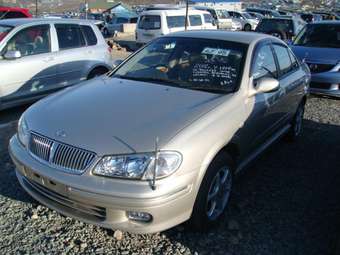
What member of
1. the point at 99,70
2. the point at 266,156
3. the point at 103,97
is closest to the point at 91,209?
the point at 103,97

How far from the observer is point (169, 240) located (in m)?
3.26

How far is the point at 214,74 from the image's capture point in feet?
13.1

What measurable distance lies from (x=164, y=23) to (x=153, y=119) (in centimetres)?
1432

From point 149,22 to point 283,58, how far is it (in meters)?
13.1

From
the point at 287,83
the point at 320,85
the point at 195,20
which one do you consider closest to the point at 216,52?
the point at 287,83

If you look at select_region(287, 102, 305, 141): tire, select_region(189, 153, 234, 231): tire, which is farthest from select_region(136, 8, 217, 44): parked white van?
select_region(189, 153, 234, 231): tire

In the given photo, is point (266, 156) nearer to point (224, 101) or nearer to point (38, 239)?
point (224, 101)

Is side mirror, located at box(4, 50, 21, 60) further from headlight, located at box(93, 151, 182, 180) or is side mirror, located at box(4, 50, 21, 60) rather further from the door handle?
headlight, located at box(93, 151, 182, 180)

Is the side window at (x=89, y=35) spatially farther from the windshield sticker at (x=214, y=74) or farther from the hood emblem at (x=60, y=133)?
the hood emblem at (x=60, y=133)

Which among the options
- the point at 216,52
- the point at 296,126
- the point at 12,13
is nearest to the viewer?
the point at 216,52

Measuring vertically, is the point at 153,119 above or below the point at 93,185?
above

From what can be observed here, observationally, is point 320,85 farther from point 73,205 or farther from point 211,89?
point 73,205

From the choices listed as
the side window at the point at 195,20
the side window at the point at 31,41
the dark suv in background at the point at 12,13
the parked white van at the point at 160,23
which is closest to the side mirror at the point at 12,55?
the side window at the point at 31,41

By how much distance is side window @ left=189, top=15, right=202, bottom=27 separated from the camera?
18316 mm
